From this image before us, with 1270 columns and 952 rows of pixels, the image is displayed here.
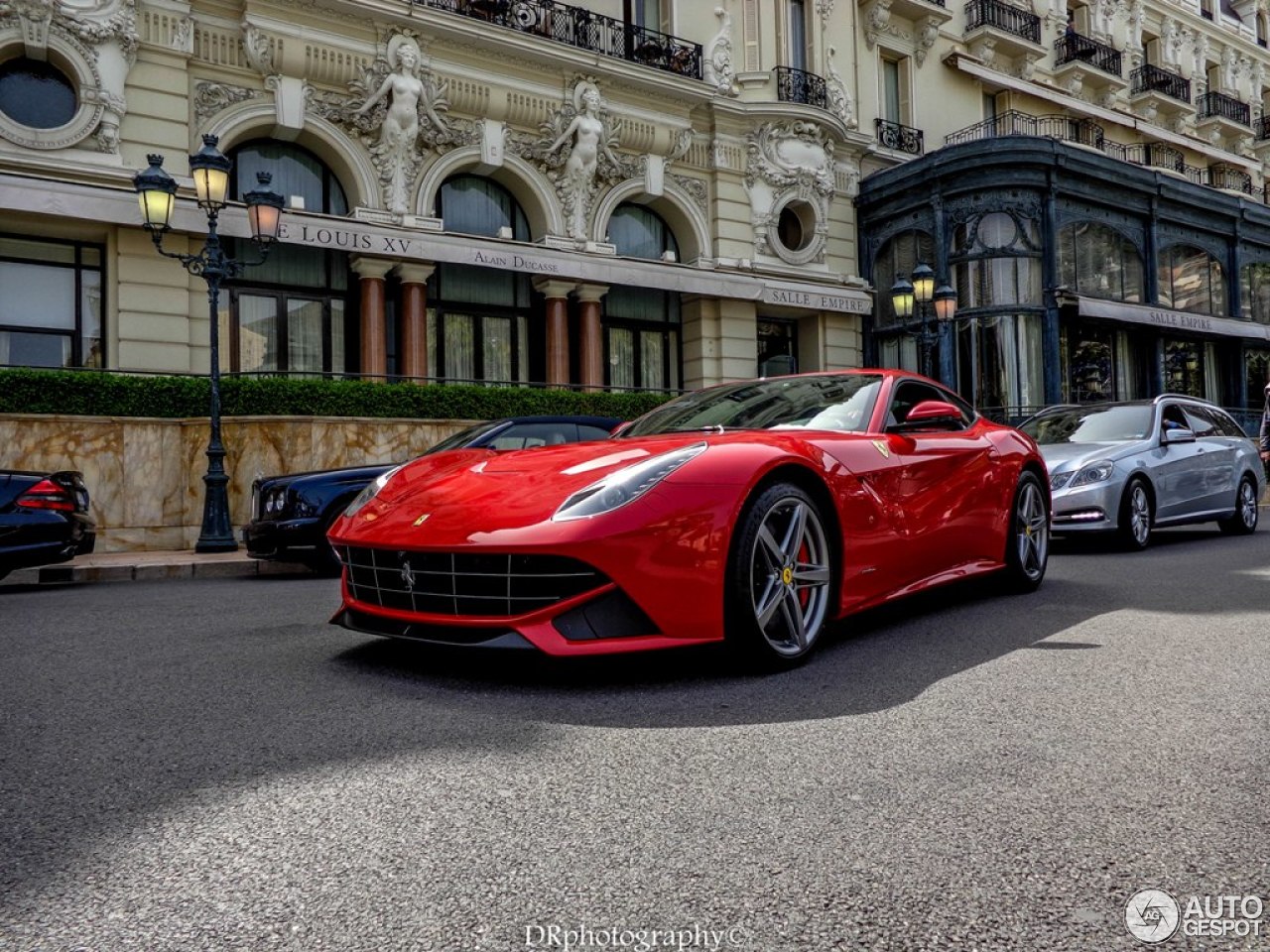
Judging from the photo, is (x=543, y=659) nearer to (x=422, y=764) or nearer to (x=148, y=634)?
(x=422, y=764)

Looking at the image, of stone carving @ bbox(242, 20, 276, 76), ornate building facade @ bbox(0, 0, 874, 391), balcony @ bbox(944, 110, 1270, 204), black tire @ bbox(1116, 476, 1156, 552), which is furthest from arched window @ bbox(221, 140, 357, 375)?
balcony @ bbox(944, 110, 1270, 204)

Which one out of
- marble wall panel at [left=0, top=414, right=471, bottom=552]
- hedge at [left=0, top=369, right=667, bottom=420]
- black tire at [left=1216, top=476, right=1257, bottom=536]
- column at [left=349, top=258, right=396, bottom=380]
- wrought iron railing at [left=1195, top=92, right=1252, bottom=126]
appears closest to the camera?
black tire at [left=1216, top=476, right=1257, bottom=536]

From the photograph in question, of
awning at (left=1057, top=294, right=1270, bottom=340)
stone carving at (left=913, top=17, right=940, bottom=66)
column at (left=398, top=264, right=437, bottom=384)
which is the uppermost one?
stone carving at (left=913, top=17, right=940, bottom=66)

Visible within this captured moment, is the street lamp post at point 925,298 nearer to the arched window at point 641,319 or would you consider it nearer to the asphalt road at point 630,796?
the arched window at point 641,319

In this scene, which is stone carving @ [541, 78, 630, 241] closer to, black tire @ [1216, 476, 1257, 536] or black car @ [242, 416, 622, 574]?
black car @ [242, 416, 622, 574]

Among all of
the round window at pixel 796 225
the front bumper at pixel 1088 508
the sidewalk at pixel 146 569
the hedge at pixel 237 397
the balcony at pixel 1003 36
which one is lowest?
the sidewalk at pixel 146 569

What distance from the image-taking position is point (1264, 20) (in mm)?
36219

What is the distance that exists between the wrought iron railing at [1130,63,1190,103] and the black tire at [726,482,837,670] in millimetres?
31720

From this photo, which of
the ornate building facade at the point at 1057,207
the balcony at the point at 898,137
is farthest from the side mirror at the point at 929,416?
the balcony at the point at 898,137

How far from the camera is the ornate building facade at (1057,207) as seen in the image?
20.6 m

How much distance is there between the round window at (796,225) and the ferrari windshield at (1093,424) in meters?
12.3

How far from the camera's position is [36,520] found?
7.46 metres

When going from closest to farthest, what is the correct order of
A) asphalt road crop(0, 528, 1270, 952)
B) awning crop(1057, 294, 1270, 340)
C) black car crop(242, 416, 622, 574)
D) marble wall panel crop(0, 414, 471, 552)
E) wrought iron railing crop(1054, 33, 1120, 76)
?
asphalt road crop(0, 528, 1270, 952) < black car crop(242, 416, 622, 574) < marble wall panel crop(0, 414, 471, 552) < awning crop(1057, 294, 1270, 340) < wrought iron railing crop(1054, 33, 1120, 76)

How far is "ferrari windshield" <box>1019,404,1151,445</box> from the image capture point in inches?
359
